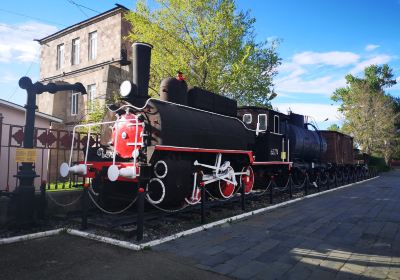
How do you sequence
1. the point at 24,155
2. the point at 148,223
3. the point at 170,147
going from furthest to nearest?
the point at 170,147 < the point at 148,223 < the point at 24,155

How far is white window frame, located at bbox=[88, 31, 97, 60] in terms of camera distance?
25.3 metres

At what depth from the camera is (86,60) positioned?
25.6m

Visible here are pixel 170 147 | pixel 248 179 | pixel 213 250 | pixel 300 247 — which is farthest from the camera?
pixel 248 179

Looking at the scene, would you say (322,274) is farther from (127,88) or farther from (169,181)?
(127,88)

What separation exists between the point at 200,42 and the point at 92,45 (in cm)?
1282

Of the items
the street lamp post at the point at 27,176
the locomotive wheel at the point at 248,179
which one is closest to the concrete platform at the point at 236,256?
the street lamp post at the point at 27,176

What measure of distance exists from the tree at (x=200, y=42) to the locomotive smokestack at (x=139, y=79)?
286 inches

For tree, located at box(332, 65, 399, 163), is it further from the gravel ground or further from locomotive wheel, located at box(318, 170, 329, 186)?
the gravel ground

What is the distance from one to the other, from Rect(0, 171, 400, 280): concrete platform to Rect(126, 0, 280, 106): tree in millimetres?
9648

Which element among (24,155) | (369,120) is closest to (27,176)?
(24,155)

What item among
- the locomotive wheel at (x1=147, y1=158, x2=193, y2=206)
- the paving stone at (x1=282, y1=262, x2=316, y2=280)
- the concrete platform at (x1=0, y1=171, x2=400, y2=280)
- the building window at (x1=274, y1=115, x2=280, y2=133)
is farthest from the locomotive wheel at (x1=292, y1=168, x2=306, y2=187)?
the paving stone at (x1=282, y1=262, x2=316, y2=280)

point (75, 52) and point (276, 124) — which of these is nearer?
point (276, 124)

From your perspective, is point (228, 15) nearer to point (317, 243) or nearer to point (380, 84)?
point (317, 243)

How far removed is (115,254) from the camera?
220 inches
